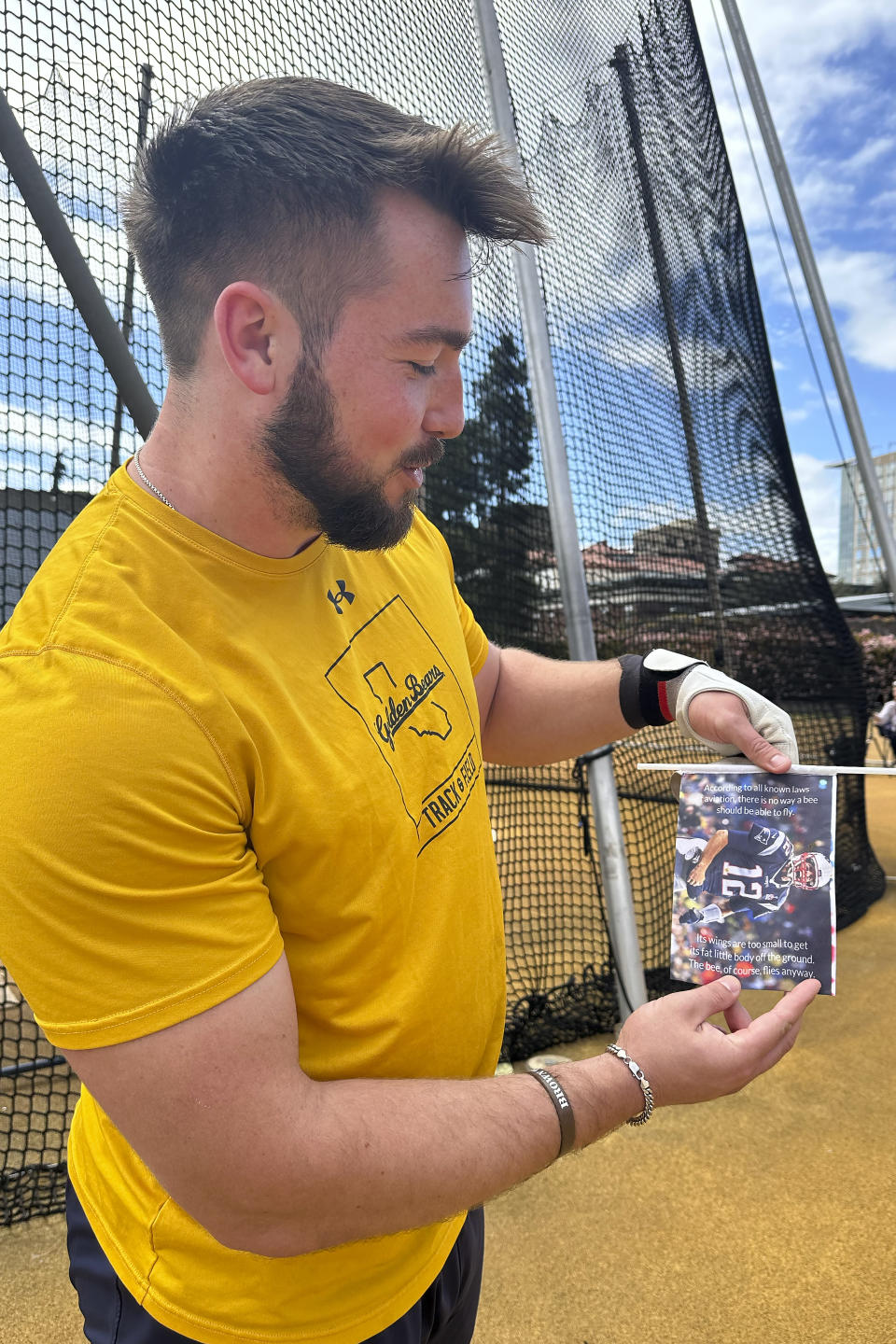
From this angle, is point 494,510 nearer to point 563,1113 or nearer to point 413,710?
point 413,710

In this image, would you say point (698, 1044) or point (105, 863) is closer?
point (105, 863)

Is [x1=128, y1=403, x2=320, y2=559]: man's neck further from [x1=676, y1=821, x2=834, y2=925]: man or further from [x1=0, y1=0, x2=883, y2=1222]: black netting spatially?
[x1=0, y1=0, x2=883, y2=1222]: black netting

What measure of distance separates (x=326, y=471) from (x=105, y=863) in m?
0.50


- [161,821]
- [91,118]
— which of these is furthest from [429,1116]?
[91,118]

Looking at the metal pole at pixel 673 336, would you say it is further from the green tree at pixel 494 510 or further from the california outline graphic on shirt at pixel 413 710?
the california outline graphic on shirt at pixel 413 710

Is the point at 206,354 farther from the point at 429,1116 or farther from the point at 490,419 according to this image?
the point at 490,419

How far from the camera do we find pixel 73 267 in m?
1.54

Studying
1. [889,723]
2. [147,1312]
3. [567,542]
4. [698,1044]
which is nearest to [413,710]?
[698,1044]

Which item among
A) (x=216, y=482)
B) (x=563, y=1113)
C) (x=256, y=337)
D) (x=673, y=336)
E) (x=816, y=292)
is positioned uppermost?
(x=816, y=292)

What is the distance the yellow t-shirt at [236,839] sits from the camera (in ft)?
2.50

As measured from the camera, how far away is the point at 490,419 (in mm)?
3777

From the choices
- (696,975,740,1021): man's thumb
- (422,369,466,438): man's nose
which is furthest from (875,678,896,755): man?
(422,369,466,438): man's nose

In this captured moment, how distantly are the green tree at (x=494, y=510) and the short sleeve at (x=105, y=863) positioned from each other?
2985 millimetres

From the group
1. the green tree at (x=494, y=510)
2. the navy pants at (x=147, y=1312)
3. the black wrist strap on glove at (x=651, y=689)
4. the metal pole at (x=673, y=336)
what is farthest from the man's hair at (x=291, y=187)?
the metal pole at (x=673, y=336)
